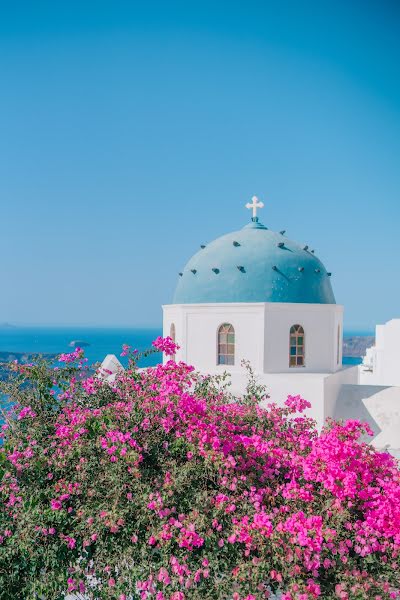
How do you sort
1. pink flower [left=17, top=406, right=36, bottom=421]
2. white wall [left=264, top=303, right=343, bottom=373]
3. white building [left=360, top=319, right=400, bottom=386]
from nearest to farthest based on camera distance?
pink flower [left=17, top=406, right=36, bottom=421]
white wall [left=264, top=303, right=343, bottom=373]
white building [left=360, top=319, right=400, bottom=386]

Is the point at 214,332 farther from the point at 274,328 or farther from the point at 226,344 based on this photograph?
the point at 274,328

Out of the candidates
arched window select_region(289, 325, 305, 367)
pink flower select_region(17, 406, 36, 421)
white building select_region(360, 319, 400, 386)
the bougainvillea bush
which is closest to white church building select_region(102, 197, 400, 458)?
arched window select_region(289, 325, 305, 367)

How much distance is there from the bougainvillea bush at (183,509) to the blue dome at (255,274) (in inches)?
320

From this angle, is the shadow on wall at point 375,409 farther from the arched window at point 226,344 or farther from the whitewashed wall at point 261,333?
the arched window at point 226,344

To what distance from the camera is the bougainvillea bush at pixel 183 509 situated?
187 inches

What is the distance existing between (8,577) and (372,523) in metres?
3.66

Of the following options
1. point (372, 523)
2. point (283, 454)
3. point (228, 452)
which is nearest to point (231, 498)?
point (228, 452)

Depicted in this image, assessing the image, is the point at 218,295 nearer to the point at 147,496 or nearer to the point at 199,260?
the point at 199,260

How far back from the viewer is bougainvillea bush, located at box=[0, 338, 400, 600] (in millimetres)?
4738

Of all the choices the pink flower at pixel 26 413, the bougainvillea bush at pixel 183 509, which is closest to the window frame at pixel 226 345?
the bougainvillea bush at pixel 183 509

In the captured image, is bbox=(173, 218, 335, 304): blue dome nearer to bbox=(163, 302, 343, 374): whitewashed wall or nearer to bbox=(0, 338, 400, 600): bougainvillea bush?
bbox=(163, 302, 343, 374): whitewashed wall

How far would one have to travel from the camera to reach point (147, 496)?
16.6ft

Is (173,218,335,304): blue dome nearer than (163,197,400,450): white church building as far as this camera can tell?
No

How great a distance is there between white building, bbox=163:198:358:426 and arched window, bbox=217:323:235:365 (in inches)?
1.1
